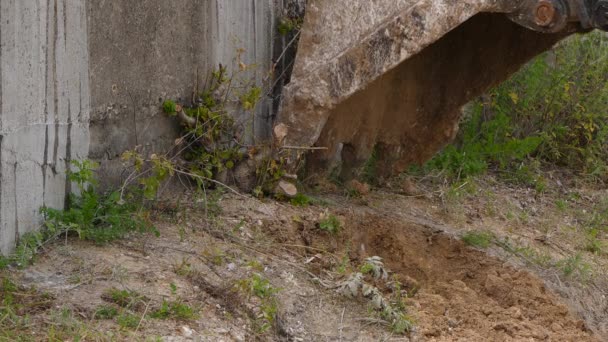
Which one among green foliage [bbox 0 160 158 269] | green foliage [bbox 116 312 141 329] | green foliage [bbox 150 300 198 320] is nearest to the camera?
green foliage [bbox 116 312 141 329]

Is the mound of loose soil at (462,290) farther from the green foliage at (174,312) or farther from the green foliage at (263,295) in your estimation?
the green foliage at (174,312)

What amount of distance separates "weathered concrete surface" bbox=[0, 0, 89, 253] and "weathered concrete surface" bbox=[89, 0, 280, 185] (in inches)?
6.2

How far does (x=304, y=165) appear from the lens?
643cm

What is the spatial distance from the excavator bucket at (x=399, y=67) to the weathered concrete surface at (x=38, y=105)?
1407mm

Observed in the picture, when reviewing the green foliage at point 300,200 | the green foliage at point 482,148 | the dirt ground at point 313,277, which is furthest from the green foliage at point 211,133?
the green foliage at point 482,148

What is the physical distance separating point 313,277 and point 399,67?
2.15 metres

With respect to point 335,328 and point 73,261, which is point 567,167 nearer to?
point 335,328

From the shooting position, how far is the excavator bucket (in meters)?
5.37

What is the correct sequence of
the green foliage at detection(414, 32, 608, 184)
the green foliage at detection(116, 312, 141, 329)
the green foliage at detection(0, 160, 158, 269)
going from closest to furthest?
1. the green foliage at detection(116, 312, 141, 329)
2. the green foliage at detection(0, 160, 158, 269)
3. the green foliage at detection(414, 32, 608, 184)

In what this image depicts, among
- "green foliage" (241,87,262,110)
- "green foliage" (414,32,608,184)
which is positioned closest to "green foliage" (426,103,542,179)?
"green foliage" (414,32,608,184)

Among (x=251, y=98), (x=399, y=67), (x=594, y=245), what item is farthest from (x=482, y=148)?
(x=251, y=98)

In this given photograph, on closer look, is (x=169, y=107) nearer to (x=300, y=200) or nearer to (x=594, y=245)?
(x=300, y=200)

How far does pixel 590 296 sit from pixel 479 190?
180 cm

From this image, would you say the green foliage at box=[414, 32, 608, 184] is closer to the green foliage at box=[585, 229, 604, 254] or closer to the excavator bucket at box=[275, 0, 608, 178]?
the excavator bucket at box=[275, 0, 608, 178]
